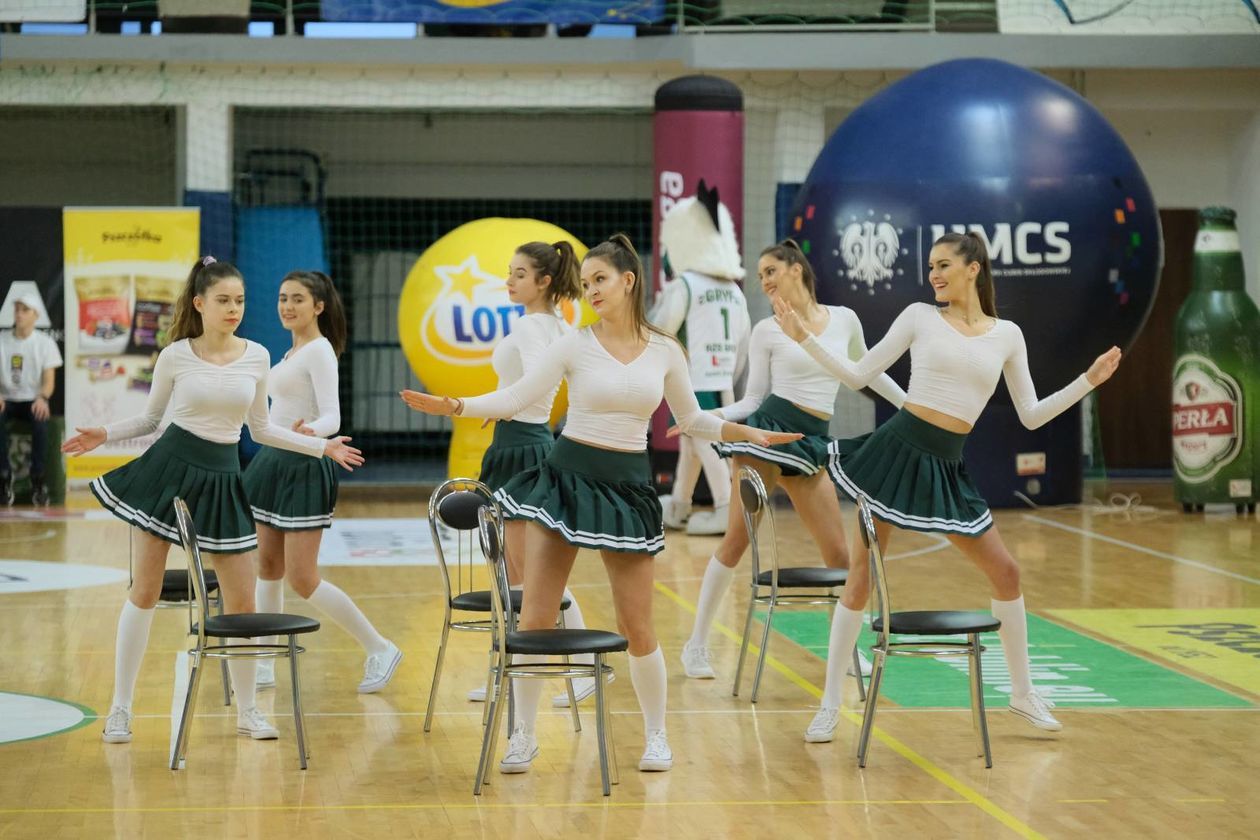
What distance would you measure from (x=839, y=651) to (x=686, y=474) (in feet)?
20.7

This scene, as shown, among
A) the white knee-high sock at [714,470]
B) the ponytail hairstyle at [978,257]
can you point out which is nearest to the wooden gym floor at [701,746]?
the ponytail hairstyle at [978,257]

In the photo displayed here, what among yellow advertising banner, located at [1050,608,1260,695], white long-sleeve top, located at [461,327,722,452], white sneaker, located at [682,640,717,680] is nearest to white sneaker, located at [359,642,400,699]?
white sneaker, located at [682,640,717,680]

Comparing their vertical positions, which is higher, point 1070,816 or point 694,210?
point 694,210

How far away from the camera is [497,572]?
516 centimetres

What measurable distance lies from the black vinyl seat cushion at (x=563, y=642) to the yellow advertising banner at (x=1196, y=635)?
3.05m

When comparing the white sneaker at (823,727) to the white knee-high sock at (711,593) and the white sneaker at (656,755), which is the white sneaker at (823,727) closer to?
the white sneaker at (656,755)

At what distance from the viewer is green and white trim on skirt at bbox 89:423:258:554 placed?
5.71 metres

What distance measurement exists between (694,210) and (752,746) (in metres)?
5.52

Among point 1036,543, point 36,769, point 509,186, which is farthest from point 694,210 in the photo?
point 509,186

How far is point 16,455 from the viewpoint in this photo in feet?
46.1

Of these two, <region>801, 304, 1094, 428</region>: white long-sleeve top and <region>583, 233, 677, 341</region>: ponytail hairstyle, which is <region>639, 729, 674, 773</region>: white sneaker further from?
<region>801, 304, 1094, 428</region>: white long-sleeve top

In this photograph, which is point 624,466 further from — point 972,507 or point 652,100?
point 652,100

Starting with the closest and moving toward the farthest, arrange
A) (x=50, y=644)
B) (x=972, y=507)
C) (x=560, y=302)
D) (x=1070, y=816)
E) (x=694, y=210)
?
(x=1070, y=816) → (x=972, y=507) → (x=560, y=302) → (x=50, y=644) → (x=694, y=210)

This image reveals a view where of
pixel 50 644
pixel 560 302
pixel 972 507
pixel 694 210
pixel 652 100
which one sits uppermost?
pixel 652 100
